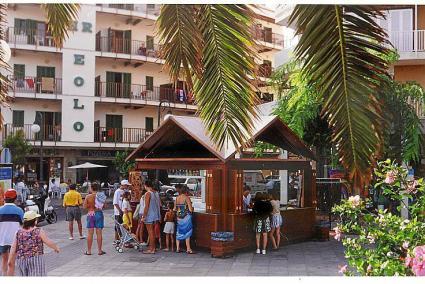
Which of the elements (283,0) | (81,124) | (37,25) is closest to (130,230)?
(37,25)

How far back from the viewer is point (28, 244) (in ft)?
21.0

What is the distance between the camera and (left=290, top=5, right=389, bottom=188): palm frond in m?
3.37

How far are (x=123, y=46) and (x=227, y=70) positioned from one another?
14987 mm

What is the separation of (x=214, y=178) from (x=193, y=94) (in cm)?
594

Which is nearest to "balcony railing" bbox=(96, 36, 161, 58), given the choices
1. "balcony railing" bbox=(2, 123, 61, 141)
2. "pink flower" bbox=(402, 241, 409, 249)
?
"balcony railing" bbox=(2, 123, 61, 141)

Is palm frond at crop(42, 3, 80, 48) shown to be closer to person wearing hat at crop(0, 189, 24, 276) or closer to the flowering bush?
the flowering bush

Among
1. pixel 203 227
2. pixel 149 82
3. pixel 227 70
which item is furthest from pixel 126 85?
pixel 227 70

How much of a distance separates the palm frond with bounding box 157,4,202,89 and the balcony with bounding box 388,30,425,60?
41.7 feet

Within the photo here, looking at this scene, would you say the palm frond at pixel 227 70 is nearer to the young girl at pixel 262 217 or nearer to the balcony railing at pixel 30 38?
the young girl at pixel 262 217

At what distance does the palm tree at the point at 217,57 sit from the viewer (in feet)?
13.3

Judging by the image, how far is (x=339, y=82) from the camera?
3391mm

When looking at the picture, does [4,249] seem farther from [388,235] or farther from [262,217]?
[388,235]

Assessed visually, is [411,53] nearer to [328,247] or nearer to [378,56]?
[328,247]

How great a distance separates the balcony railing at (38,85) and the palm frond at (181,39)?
1257 cm
